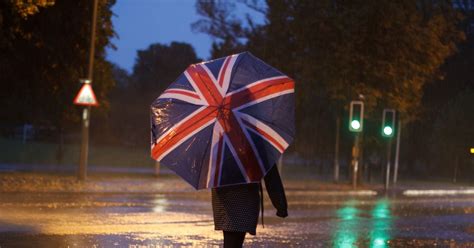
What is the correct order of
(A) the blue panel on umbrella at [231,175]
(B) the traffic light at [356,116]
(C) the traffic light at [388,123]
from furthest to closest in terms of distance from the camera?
(C) the traffic light at [388,123] < (B) the traffic light at [356,116] < (A) the blue panel on umbrella at [231,175]

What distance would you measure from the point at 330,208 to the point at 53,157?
30652mm

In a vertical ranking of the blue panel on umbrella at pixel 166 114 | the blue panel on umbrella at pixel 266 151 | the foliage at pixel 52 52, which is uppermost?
the foliage at pixel 52 52

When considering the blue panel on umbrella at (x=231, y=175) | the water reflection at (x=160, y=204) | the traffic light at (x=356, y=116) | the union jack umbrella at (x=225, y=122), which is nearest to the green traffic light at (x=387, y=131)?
the traffic light at (x=356, y=116)

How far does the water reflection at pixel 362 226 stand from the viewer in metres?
14.0

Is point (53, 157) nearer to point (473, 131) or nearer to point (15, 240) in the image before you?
point (473, 131)

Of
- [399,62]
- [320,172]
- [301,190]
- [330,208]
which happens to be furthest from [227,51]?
[330,208]

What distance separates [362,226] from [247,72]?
34.1 feet

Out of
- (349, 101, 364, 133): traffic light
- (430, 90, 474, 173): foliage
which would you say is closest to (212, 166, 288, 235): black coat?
(349, 101, 364, 133): traffic light

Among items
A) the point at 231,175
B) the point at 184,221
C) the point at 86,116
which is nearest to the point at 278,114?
the point at 231,175

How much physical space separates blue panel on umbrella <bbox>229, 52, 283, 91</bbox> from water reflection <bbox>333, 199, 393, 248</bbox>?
6.58 meters

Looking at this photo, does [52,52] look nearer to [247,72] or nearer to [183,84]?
[183,84]

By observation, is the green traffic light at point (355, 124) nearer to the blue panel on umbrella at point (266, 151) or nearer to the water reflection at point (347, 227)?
the water reflection at point (347, 227)

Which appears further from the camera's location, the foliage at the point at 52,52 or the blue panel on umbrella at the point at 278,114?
the foliage at the point at 52,52

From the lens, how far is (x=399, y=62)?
109 ft
